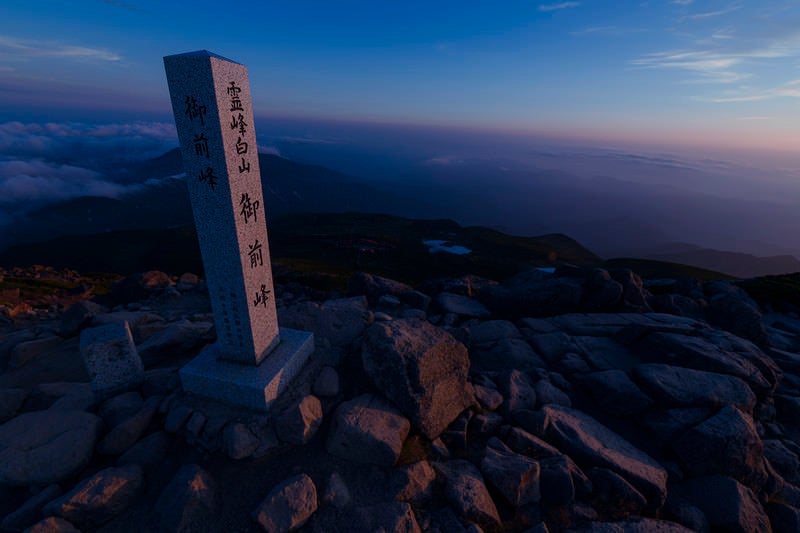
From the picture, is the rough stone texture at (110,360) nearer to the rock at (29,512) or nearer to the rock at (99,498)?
the rock at (29,512)

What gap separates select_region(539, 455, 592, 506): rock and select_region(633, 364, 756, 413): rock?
3716 mm

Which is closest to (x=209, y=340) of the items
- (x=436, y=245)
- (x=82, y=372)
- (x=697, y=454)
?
(x=82, y=372)

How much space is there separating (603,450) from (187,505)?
339 inches

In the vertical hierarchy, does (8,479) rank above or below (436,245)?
above

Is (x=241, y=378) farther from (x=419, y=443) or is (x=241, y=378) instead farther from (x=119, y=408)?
(x=419, y=443)

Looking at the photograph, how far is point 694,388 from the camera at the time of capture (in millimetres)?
8852

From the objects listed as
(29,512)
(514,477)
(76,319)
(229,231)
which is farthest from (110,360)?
(514,477)

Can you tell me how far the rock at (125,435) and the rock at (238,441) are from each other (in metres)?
2.00

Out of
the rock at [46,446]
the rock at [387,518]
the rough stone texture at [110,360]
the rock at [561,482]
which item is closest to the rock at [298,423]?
the rock at [387,518]

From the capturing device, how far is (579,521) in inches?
255

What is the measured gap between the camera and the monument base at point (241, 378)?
7742 mm

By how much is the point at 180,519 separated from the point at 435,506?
455 centimetres

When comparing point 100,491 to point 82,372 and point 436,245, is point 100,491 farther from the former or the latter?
point 436,245

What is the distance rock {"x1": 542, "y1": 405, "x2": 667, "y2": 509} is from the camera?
707 centimetres
